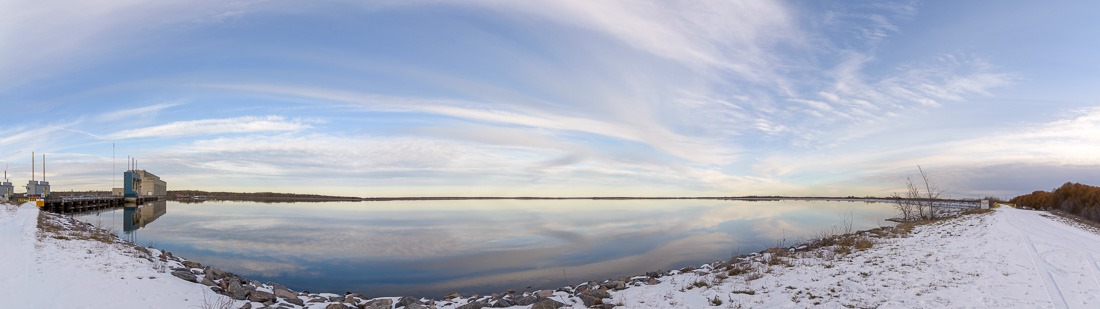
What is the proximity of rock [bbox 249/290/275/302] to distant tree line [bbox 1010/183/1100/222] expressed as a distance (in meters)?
54.4

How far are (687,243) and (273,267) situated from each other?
2029 cm

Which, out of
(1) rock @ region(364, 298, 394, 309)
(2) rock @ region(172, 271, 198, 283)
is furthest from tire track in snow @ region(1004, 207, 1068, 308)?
(2) rock @ region(172, 271, 198, 283)

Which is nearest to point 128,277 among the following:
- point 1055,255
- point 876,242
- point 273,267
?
point 273,267

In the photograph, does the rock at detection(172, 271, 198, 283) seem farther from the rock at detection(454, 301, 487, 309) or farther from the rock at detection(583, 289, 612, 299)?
the rock at detection(583, 289, 612, 299)

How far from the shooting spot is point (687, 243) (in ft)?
90.7

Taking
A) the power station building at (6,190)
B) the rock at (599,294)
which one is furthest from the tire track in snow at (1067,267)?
the power station building at (6,190)

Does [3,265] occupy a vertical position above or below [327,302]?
above

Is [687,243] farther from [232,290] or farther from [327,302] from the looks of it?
[232,290]

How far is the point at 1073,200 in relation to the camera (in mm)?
50312

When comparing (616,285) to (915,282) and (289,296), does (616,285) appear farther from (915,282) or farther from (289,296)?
(289,296)

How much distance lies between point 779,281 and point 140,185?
395ft

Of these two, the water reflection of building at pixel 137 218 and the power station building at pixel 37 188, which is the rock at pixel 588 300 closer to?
the water reflection of building at pixel 137 218

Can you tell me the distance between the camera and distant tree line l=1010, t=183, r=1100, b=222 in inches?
1662

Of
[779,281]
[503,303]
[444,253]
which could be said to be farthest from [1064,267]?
[444,253]
